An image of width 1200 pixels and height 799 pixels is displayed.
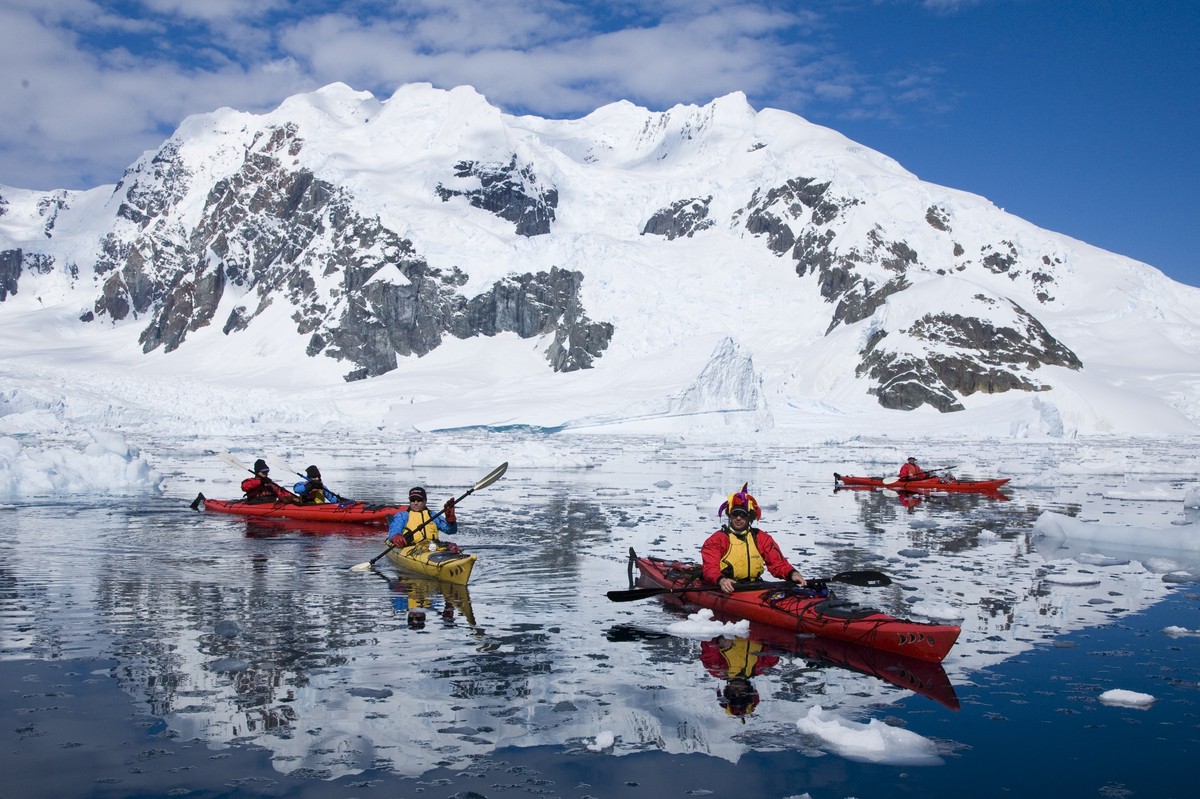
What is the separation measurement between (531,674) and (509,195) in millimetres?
116936

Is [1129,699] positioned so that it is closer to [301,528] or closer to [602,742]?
[602,742]

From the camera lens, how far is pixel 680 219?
11375 cm

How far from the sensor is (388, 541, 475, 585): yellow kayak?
11680mm

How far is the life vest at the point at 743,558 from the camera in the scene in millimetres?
10273

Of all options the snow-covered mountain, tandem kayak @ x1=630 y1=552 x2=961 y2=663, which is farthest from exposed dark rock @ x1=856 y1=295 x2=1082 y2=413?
tandem kayak @ x1=630 y1=552 x2=961 y2=663

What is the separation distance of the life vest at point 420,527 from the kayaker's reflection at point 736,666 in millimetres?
5062

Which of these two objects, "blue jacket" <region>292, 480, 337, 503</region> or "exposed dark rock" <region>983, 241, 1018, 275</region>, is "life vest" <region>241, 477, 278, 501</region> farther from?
"exposed dark rock" <region>983, 241, 1018, 275</region>

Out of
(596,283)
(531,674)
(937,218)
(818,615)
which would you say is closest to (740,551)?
(818,615)

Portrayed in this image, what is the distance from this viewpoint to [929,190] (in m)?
107

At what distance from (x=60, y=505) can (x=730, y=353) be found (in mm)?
40877

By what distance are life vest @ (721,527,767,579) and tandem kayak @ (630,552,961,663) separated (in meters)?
0.29

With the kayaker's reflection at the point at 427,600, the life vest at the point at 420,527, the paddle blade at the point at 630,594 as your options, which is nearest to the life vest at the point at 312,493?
the life vest at the point at 420,527

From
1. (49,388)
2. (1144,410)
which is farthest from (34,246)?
(1144,410)

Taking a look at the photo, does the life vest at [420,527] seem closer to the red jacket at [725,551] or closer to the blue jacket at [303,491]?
the red jacket at [725,551]
